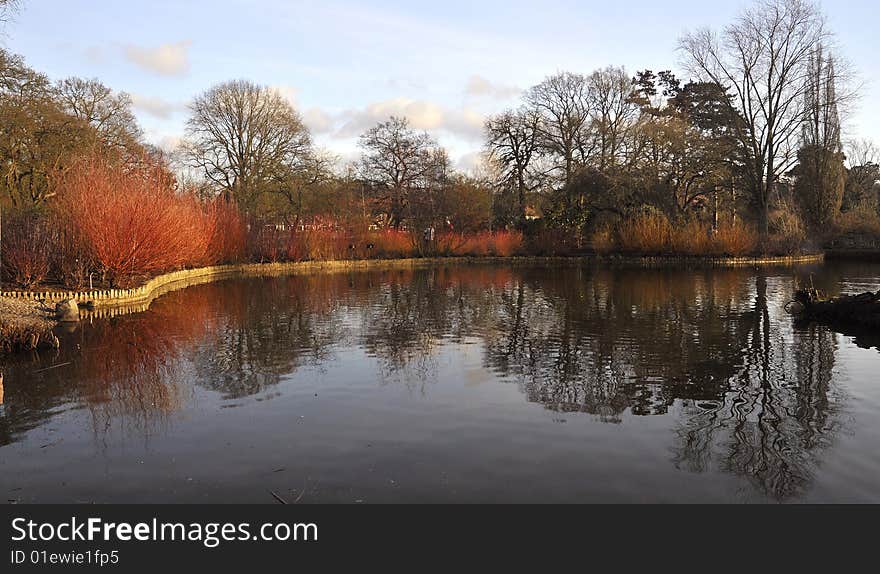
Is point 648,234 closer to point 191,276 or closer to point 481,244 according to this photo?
point 481,244

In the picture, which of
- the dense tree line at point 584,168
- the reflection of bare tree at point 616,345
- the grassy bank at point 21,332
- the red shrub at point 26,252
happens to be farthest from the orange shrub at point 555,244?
the grassy bank at point 21,332

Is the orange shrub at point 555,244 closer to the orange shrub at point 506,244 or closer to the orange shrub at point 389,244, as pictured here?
the orange shrub at point 506,244

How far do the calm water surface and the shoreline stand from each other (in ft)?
2.58

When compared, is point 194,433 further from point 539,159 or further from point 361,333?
point 539,159

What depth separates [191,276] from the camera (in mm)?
28172

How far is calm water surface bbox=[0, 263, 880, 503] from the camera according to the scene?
5422mm

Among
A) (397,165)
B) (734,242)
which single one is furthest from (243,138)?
(734,242)

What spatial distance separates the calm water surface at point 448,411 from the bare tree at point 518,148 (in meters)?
30.4

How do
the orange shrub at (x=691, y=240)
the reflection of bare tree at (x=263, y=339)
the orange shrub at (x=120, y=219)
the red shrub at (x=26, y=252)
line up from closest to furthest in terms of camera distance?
1. the reflection of bare tree at (x=263, y=339)
2. the red shrub at (x=26, y=252)
3. the orange shrub at (x=120, y=219)
4. the orange shrub at (x=691, y=240)

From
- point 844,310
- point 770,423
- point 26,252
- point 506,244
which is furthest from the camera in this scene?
point 506,244

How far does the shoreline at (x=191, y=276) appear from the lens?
1169cm

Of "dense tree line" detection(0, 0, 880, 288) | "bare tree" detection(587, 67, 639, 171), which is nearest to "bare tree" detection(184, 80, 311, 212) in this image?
"dense tree line" detection(0, 0, 880, 288)

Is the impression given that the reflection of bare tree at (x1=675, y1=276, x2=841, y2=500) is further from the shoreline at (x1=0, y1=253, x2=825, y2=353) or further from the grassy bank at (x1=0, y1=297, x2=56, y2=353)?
the shoreline at (x1=0, y1=253, x2=825, y2=353)

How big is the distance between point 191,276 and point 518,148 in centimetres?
2470
